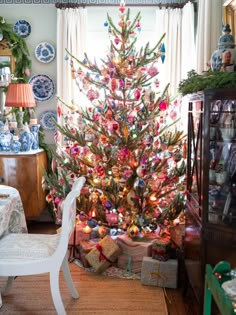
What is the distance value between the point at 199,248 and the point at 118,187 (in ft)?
4.05

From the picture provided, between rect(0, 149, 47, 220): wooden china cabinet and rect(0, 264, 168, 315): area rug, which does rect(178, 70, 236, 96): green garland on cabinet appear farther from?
rect(0, 149, 47, 220): wooden china cabinet

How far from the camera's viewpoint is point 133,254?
2.97 metres

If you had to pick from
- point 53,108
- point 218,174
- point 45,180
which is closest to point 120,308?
point 218,174

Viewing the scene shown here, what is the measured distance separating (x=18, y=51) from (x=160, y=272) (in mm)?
2770

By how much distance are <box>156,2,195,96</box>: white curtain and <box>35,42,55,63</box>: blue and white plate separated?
3.92 ft

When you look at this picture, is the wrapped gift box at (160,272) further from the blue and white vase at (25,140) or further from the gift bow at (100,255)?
the blue and white vase at (25,140)

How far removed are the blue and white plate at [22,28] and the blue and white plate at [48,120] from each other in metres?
0.91

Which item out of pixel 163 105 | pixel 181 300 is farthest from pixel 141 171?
pixel 181 300

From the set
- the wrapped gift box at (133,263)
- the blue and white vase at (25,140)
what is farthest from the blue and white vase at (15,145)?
the wrapped gift box at (133,263)

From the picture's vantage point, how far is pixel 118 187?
3119mm

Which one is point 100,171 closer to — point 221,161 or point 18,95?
point 18,95

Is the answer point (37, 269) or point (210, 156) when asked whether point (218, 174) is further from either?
point (37, 269)

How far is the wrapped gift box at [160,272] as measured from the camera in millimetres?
2691

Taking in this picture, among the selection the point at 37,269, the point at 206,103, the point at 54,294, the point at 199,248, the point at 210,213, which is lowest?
the point at 54,294
